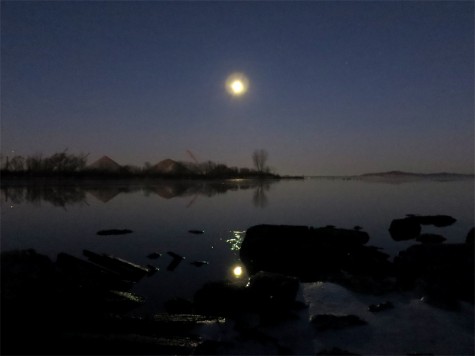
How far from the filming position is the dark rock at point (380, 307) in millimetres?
8234

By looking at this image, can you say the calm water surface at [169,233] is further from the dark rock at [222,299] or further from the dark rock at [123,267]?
the dark rock at [222,299]

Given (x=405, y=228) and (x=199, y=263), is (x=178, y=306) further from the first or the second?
(x=405, y=228)

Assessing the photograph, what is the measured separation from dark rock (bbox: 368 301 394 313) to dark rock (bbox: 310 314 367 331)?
2.71 ft

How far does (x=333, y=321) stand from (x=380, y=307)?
67.5 inches

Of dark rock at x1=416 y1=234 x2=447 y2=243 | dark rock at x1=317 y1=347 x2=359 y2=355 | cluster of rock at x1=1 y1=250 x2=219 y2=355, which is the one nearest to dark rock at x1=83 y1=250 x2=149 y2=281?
cluster of rock at x1=1 y1=250 x2=219 y2=355

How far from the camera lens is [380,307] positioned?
8297 millimetres

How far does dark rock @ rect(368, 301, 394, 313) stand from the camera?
823 cm

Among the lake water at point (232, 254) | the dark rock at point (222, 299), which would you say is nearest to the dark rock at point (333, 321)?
the lake water at point (232, 254)

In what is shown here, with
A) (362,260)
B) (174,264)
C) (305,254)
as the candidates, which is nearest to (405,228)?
(362,260)

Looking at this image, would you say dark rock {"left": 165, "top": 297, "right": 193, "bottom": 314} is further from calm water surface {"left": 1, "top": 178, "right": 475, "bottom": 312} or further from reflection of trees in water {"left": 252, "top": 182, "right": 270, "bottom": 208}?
reflection of trees in water {"left": 252, "top": 182, "right": 270, "bottom": 208}

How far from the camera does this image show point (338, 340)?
689 cm

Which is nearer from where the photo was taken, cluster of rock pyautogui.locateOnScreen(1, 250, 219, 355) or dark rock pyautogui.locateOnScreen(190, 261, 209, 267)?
cluster of rock pyautogui.locateOnScreen(1, 250, 219, 355)

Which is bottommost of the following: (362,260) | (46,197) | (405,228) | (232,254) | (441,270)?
(232,254)

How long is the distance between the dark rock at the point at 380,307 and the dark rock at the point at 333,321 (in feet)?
2.71
